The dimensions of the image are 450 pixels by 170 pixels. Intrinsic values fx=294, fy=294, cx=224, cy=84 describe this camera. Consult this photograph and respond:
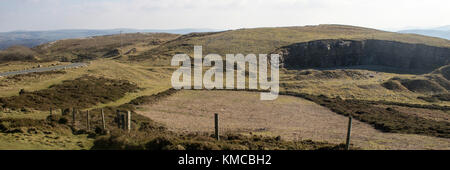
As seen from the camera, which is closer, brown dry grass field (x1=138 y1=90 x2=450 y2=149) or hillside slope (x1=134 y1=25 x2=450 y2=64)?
brown dry grass field (x1=138 y1=90 x2=450 y2=149)

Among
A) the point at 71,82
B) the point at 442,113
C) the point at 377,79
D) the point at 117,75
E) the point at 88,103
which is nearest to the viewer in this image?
the point at 88,103

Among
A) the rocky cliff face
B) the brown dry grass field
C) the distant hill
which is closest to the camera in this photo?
the brown dry grass field

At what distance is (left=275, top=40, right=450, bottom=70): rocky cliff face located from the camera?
75125 mm

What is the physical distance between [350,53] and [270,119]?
60.5 m

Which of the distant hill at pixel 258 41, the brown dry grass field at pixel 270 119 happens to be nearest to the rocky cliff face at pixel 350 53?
the distant hill at pixel 258 41

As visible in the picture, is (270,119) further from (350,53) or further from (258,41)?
(258,41)

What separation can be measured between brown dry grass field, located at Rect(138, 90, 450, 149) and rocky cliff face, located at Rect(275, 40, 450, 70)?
3917 cm

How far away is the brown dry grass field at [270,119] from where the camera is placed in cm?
2133

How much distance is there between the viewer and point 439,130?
24.1m

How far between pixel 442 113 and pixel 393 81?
18236mm

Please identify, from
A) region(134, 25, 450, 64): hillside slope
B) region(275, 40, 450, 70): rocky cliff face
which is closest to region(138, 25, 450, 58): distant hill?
region(134, 25, 450, 64): hillside slope

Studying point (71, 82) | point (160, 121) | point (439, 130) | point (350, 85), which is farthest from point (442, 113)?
point (71, 82)

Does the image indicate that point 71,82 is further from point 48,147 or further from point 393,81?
point 393,81

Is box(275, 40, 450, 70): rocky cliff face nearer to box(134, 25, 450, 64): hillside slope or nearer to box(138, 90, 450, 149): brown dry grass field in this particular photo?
box(134, 25, 450, 64): hillside slope
